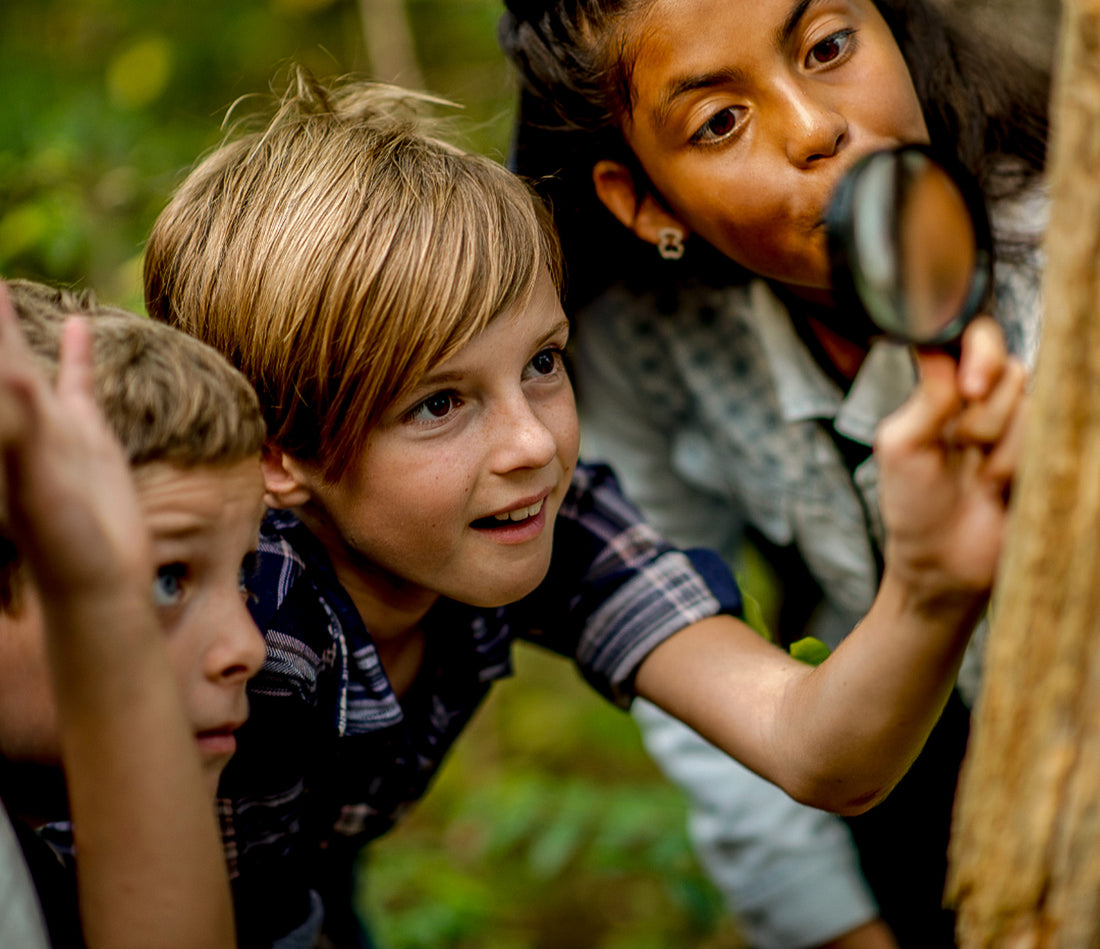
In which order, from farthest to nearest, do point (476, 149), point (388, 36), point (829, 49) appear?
point (388, 36) < point (476, 149) < point (829, 49)

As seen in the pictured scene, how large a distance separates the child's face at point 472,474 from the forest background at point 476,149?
0.63 m

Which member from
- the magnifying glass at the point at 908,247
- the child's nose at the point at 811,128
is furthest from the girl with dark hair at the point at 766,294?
the magnifying glass at the point at 908,247

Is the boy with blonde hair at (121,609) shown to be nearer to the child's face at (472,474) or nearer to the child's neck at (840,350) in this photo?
the child's face at (472,474)

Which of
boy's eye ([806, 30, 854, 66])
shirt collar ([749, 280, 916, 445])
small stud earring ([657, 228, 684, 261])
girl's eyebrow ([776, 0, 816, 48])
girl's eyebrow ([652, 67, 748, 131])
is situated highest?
girl's eyebrow ([776, 0, 816, 48])

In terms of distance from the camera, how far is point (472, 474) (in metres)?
1.55

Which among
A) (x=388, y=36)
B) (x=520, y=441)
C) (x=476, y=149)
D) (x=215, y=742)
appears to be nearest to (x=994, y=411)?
(x=520, y=441)

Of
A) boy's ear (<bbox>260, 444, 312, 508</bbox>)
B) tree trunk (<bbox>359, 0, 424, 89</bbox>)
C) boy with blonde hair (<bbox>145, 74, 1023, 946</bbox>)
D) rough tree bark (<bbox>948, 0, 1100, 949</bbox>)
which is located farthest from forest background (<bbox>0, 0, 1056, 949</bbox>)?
rough tree bark (<bbox>948, 0, 1100, 949</bbox>)

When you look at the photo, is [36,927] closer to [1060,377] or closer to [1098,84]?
[1060,377]

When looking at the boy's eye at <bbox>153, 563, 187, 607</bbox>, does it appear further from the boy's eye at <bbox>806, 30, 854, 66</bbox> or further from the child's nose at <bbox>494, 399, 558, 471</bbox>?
the boy's eye at <bbox>806, 30, 854, 66</bbox>

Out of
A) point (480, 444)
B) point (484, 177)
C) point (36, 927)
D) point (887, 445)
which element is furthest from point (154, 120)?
point (887, 445)

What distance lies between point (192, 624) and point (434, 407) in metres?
0.48

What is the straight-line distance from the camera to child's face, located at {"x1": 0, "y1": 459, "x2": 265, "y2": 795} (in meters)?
1.22

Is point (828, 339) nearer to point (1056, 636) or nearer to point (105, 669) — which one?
point (1056, 636)

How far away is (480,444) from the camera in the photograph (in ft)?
5.07
